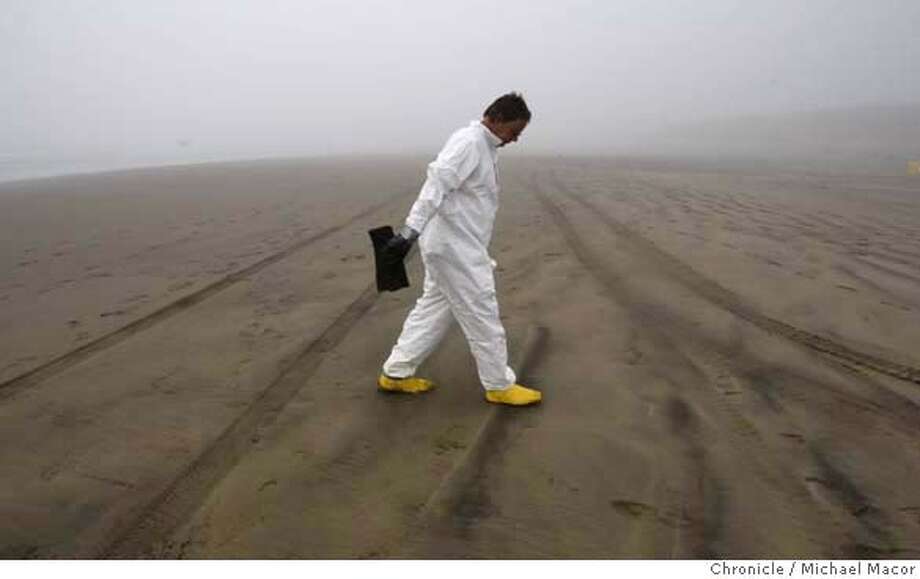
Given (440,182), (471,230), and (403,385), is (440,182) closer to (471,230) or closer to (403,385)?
(471,230)

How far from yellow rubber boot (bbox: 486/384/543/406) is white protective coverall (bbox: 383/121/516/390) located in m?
0.04

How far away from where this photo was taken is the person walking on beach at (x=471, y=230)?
333cm

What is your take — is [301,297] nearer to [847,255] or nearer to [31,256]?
[31,256]

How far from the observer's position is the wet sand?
260 cm

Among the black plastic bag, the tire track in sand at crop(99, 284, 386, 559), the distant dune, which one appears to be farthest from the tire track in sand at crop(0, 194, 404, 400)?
the distant dune

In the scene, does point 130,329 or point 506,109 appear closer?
point 506,109

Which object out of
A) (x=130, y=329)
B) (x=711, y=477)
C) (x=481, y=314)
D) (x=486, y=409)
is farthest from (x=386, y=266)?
(x=130, y=329)

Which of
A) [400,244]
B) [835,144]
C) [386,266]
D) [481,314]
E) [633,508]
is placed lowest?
[633,508]

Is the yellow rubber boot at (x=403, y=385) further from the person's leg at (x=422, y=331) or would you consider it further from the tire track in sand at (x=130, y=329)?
the tire track in sand at (x=130, y=329)

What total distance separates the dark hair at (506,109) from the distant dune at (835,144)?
20.3 meters

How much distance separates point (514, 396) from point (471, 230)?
3.31 ft

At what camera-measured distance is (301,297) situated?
20.0 feet

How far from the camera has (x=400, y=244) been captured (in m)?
3.39
